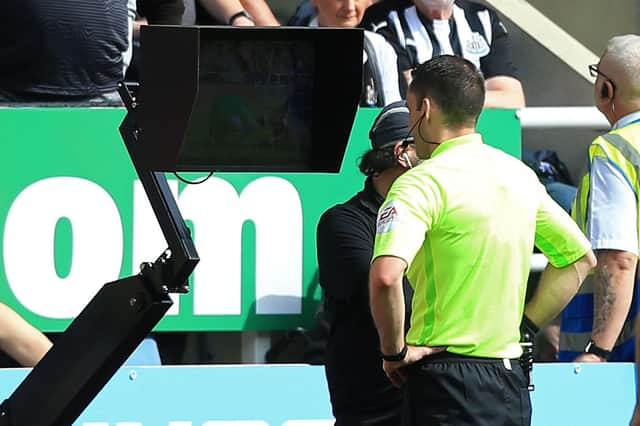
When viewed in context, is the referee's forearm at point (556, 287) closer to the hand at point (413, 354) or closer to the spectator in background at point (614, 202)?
the hand at point (413, 354)

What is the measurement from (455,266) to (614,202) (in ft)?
5.01

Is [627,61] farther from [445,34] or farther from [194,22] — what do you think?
[194,22]

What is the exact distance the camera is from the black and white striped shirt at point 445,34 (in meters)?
6.46

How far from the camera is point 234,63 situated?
9.45 feet

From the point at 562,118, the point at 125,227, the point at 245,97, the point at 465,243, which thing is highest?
the point at 562,118

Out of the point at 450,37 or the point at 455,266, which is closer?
the point at 455,266

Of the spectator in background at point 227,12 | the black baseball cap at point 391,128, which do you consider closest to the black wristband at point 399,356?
the black baseball cap at point 391,128

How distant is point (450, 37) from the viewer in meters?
6.55

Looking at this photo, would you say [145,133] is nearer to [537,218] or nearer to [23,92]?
[537,218]

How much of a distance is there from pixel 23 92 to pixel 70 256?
676 mm

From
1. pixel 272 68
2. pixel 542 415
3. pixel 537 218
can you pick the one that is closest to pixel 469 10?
pixel 542 415

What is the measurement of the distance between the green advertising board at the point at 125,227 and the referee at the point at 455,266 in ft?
4.69

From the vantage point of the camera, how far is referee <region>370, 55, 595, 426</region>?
378cm

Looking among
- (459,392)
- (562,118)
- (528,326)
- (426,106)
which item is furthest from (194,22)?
(459,392)
